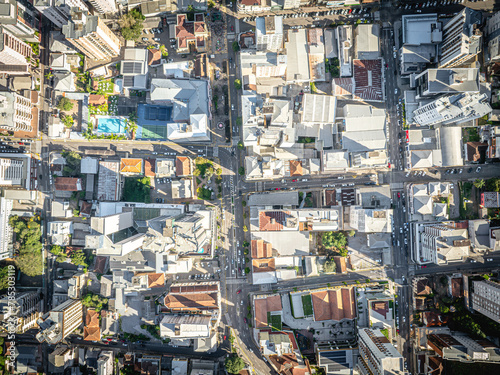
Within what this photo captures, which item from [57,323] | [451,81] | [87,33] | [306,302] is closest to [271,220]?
[306,302]

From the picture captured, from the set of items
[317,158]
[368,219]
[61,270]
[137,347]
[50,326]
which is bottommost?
[137,347]

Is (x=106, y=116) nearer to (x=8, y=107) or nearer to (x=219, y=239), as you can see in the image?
(x=8, y=107)

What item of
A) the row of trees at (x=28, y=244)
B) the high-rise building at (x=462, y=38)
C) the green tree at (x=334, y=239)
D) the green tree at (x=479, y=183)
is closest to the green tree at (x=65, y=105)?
the row of trees at (x=28, y=244)

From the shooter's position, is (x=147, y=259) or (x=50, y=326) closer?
(x=50, y=326)

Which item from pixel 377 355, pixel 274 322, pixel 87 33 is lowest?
pixel 377 355

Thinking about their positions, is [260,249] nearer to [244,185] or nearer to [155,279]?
[244,185]

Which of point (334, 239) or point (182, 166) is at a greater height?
point (182, 166)

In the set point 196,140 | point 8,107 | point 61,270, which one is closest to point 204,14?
point 196,140
